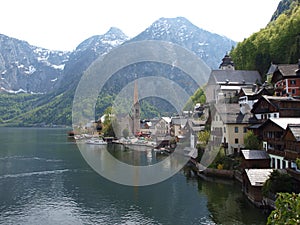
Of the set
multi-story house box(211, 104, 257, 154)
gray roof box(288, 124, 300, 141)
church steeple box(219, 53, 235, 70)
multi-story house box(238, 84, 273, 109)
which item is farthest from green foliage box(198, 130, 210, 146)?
church steeple box(219, 53, 235, 70)

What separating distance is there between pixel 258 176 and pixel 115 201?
1439 centimetres

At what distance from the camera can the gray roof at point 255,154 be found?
35.4 metres

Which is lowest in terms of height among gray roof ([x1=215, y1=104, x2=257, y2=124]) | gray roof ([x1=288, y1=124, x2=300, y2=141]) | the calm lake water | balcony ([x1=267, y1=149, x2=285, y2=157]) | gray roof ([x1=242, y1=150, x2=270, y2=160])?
the calm lake water

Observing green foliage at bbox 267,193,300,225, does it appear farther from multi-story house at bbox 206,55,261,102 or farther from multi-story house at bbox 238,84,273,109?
multi-story house at bbox 206,55,261,102

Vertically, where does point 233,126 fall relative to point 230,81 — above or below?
below

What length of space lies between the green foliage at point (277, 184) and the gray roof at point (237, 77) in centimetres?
4858

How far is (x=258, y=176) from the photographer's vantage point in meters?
29.7

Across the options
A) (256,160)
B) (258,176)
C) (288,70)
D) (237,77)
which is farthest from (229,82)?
(258,176)

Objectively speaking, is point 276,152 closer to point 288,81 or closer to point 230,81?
point 288,81

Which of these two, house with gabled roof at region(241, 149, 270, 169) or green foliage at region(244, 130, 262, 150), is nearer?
house with gabled roof at region(241, 149, 270, 169)

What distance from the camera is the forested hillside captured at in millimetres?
71812

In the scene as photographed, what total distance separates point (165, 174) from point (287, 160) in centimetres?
2020

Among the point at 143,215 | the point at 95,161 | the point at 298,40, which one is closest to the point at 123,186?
the point at 143,215

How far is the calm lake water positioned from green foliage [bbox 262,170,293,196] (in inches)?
79.1
